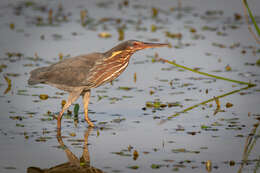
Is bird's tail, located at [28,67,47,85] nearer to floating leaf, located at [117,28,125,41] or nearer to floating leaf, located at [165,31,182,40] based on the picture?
floating leaf, located at [117,28,125,41]

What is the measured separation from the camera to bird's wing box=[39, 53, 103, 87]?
905 cm

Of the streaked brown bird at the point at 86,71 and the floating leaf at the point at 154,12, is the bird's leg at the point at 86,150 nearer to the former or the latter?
the streaked brown bird at the point at 86,71

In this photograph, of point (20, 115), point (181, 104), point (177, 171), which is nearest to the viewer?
point (177, 171)

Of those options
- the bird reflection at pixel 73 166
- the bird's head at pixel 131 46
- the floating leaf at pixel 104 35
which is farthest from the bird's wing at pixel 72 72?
the floating leaf at pixel 104 35

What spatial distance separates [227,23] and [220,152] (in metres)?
10.6

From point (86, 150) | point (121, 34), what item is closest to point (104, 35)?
point (121, 34)

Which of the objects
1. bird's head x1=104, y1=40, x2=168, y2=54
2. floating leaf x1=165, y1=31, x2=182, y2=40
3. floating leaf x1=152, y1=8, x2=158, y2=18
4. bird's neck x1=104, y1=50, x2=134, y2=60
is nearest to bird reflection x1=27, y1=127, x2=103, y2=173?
bird's neck x1=104, y1=50, x2=134, y2=60

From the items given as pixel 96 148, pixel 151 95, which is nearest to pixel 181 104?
pixel 151 95

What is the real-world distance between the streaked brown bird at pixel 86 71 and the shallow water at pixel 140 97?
675mm

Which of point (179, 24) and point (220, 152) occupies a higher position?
point (179, 24)

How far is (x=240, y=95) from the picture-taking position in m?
11.2

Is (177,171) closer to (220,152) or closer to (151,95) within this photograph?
(220,152)

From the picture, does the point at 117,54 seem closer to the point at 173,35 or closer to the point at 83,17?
the point at 173,35

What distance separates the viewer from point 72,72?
9117mm
